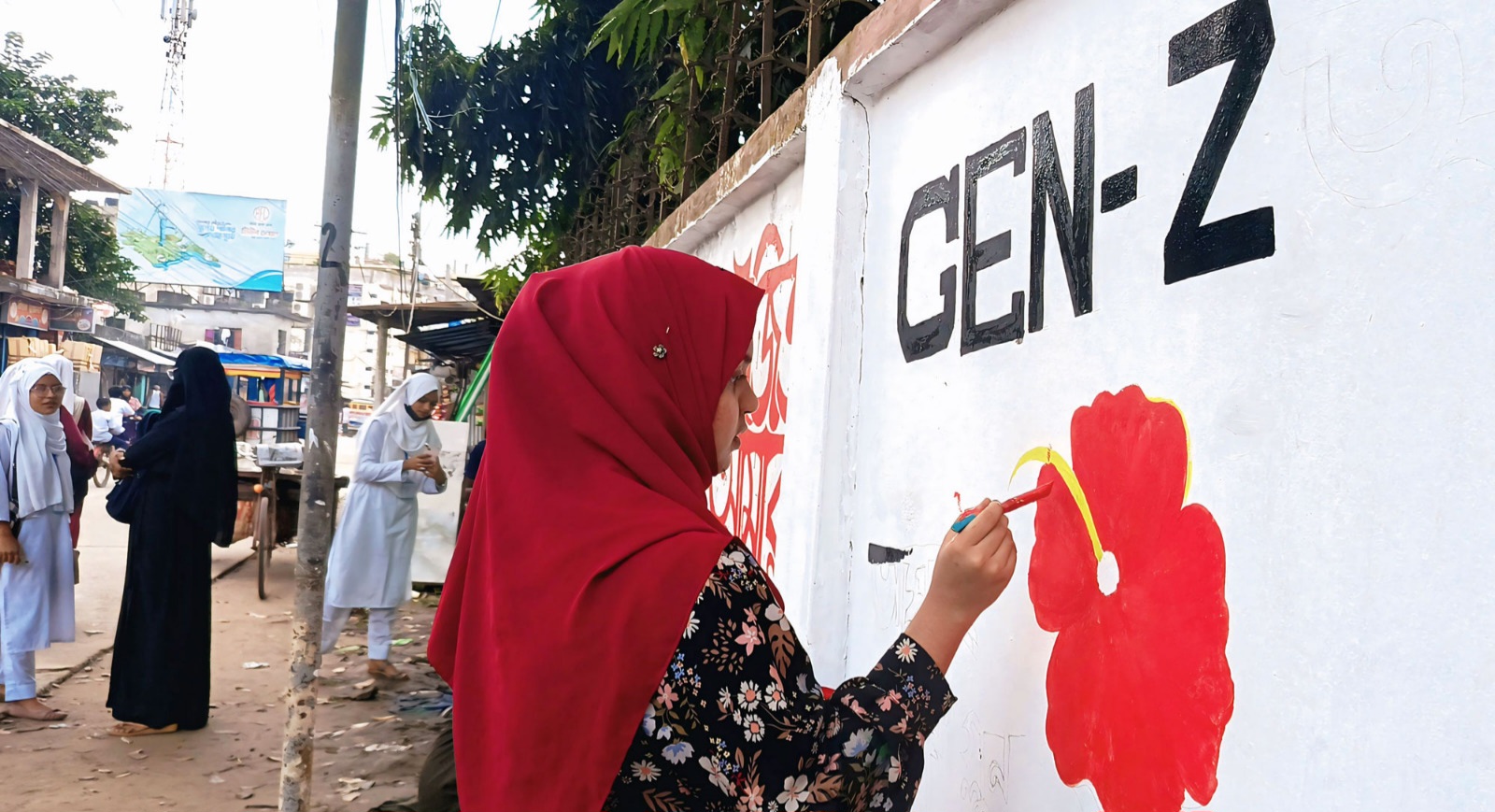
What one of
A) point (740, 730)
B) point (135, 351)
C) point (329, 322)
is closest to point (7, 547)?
point (329, 322)

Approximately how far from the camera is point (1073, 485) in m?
1.36

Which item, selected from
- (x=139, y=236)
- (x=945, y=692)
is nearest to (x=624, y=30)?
(x=945, y=692)

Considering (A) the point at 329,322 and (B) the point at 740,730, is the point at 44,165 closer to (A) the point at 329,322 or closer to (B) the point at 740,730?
(A) the point at 329,322

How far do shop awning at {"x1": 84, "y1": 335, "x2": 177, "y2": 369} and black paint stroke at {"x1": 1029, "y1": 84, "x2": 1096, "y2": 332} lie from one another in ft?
97.5

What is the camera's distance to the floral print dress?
1.15 metres

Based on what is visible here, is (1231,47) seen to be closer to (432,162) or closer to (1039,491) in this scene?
(1039,491)

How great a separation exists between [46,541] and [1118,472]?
5086 millimetres

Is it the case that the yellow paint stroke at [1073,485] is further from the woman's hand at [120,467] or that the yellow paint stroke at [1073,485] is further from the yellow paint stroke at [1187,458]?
the woman's hand at [120,467]

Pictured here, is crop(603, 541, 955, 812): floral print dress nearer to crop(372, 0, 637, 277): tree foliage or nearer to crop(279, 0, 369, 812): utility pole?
crop(279, 0, 369, 812): utility pole

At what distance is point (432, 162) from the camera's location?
8609 millimetres

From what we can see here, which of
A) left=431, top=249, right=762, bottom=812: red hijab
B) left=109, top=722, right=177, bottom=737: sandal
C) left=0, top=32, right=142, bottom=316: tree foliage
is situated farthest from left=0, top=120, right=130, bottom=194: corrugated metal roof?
left=431, top=249, right=762, bottom=812: red hijab

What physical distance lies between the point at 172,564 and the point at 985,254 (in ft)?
14.6

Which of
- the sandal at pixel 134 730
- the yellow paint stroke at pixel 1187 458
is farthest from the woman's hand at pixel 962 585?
the sandal at pixel 134 730

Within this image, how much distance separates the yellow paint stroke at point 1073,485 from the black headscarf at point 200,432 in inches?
170
